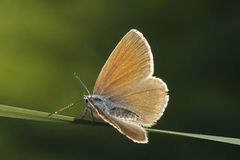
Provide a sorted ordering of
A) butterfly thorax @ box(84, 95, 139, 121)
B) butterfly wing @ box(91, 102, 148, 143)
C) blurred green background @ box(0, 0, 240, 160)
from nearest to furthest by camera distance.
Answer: butterfly wing @ box(91, 102, 148, 143), butterfly thorax @ box(84, 95, 139, 121), blurred green background @ box(0, 0, 240, 160)

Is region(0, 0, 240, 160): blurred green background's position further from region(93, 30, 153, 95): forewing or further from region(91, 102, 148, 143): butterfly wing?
region(91, 102, 148, 143): butterfly wing

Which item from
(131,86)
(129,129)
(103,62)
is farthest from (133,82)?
(103,62)

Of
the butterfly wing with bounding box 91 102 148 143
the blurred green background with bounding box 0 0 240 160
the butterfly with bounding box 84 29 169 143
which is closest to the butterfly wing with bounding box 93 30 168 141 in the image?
the butterfly with bounding box 84 29 169 143

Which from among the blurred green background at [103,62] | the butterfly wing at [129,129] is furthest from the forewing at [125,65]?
the blurred green background at [103,62]

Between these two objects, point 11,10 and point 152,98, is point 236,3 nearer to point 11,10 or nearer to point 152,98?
point 11,10

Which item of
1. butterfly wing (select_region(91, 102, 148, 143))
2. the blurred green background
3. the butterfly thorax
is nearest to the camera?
butterfly wing (select_region(91, 102, 148, 143))

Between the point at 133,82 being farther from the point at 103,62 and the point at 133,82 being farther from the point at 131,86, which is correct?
the point at 103,62

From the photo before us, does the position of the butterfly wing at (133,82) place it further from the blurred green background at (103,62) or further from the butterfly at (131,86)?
the blurred green background at (103,62)

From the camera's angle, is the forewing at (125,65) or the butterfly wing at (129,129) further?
the forewing at (125,65)

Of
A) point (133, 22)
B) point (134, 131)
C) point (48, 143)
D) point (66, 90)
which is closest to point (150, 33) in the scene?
point (133, 22)
